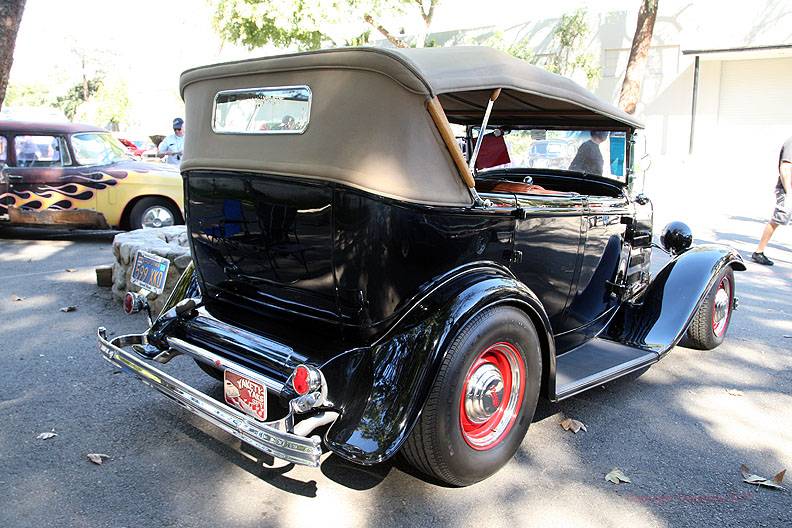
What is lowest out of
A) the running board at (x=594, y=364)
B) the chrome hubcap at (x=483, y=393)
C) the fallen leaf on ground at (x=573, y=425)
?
the fallen leaf on ground at (x=573, y=425)

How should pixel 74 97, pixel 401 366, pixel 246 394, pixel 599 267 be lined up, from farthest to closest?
1. pixel 74 97
2. pixel 599 267
3. pixel 246 394
4. pixel 401 366

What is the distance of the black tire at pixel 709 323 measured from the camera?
15.5ft

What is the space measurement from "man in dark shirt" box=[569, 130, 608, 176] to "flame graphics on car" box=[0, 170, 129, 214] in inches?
253

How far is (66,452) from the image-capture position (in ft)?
10.4

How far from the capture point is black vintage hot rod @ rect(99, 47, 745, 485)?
8.84 ft

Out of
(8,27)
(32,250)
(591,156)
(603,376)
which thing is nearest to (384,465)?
(603,376)

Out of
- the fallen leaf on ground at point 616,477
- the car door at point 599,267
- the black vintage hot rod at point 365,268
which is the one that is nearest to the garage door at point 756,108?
the car door at point 599,267

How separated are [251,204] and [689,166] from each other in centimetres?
1950

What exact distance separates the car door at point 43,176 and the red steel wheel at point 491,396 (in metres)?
7.26

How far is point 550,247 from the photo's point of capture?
3604 millimetres

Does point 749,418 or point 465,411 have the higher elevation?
point 465,411

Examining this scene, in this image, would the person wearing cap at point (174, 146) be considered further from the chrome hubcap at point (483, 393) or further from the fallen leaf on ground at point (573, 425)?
the chrome hubcap at point (483, 393)

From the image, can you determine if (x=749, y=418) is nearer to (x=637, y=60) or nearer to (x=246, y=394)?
(x=246, y=394)

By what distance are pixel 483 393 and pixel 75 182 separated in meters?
7.35
